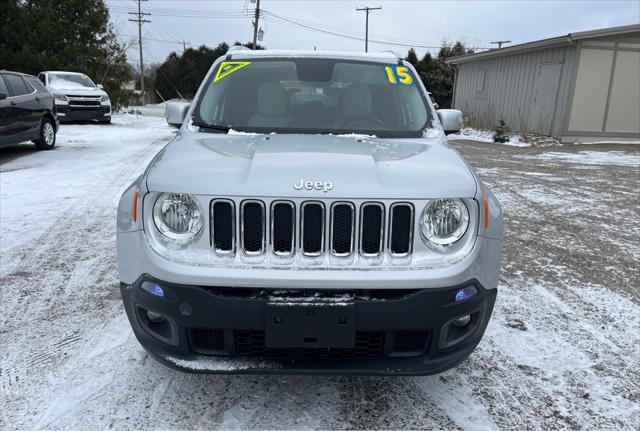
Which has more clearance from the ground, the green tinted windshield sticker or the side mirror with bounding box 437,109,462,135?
the green tinted windshield sticker

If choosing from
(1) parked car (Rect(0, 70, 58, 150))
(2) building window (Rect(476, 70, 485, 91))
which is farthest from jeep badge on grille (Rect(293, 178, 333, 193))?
(2) building window (Rect(476, 70, 485, 91))

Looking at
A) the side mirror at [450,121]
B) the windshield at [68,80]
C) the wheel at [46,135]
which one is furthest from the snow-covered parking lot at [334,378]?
the windshield at [68,80]

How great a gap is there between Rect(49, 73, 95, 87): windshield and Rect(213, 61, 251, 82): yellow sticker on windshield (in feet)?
52.9

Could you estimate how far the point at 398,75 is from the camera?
368cm

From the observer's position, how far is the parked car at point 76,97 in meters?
16.7

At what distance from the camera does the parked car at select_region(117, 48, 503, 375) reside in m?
2.06

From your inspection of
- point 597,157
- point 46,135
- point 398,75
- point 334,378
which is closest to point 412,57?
point 597,157

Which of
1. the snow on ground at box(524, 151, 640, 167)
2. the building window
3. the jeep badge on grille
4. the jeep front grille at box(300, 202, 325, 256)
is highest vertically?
the building window

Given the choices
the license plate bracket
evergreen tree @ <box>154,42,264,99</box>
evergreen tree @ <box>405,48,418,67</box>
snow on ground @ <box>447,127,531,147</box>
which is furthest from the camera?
evergreen tree @ <box>154,42,264,99</box>

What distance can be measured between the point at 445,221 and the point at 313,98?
1.59 m

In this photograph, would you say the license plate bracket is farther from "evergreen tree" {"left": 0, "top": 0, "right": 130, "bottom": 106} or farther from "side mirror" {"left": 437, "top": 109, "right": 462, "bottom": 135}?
"evergreen tree" {"left": 0, "top": 0, "right": 130, "bottom": 106}

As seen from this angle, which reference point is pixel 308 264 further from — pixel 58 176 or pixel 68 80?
pixel 68 80

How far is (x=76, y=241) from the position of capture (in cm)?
490

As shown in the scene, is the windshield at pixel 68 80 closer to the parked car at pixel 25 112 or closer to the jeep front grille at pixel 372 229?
the parked car at pixel 25 112
